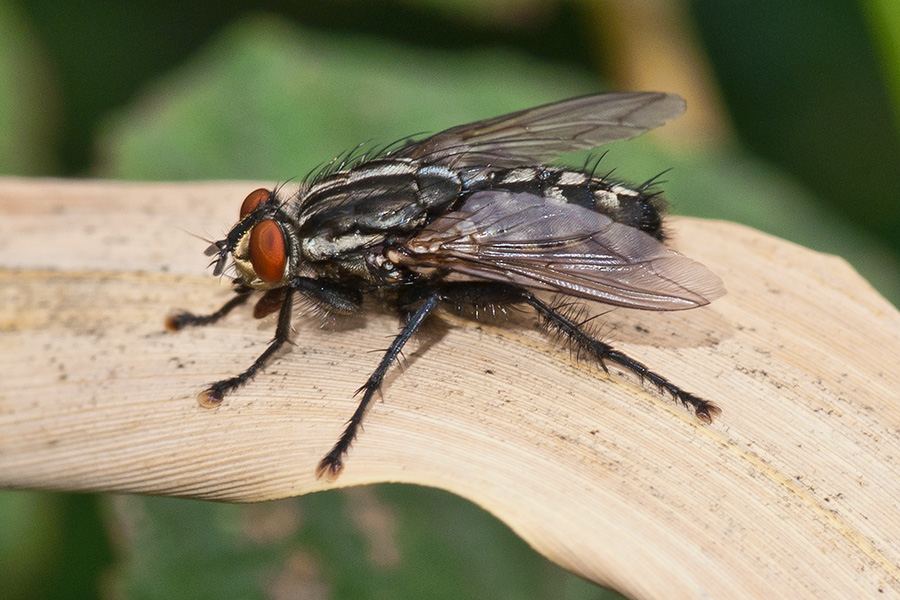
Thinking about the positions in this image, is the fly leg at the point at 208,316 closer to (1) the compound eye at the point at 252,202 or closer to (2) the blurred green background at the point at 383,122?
(1) the compound eye at the point at 252,202

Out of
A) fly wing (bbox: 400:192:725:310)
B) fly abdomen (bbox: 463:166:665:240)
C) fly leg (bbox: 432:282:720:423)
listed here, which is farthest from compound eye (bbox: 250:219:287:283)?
fly abdomen (bbox: 463:166:665:240)

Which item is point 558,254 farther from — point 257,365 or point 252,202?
point 252,202

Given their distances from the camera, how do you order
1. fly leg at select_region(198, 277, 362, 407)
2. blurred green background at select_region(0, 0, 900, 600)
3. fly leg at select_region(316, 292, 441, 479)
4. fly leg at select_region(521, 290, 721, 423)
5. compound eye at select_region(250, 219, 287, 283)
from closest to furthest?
fly leg at select_region(316, 292, 441, 479)
fly leg at select_region(521, 290, 721, 423)
fly leg at select_region(198, 277, 362, 407)
compound eye at select_region(250, 219, 287, 283)
blurred green background at select_region(0, 0, 900, 600)

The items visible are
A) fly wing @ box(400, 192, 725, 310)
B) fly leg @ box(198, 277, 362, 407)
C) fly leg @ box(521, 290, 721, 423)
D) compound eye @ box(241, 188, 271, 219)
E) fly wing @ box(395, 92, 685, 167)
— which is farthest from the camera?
fly wing @ box(395, 92, 685, 167)

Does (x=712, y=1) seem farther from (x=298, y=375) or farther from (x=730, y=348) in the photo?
(x=298, y=375)

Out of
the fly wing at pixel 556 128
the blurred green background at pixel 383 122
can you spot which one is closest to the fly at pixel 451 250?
the fly wing at pixel 556 128

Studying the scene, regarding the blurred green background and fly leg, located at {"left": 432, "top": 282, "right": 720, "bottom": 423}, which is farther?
the blurred green background

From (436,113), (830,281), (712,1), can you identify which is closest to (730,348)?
(830,281)

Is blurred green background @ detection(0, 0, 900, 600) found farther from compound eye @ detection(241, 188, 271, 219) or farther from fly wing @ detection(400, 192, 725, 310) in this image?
fly wing @ detection(400, 192, 725, 310)
